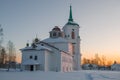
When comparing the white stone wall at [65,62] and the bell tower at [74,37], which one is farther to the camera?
the bell tower at [74,37]

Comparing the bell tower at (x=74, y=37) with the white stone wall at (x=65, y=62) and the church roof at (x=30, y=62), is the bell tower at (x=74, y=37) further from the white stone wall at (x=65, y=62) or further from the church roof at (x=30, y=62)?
the church roof at (x=30, y=62)

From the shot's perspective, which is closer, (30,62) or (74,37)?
(30,62)

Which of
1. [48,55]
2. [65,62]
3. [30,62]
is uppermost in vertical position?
[48,55]

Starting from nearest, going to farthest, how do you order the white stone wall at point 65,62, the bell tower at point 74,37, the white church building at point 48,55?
the white church building at point 48,55 < the white stone wall at point 65,62 < the bell tower at point 74,37

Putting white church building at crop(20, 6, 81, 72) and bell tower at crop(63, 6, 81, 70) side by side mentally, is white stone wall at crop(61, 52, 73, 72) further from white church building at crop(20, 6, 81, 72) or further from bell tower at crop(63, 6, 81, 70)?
bell tower at crop(63, 6, 81, 70)

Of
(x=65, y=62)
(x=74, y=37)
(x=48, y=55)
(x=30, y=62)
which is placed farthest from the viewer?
(x=74, y=37)

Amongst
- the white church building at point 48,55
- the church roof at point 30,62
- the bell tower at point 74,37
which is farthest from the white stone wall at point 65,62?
the bell tower at point 74,37

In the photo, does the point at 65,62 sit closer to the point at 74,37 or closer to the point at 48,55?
the point at 48,55

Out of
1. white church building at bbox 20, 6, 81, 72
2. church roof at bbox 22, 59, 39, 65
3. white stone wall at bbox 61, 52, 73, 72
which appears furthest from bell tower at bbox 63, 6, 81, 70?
church roof at bbox 22, 59, 39, 65

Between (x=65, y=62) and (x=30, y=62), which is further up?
(x=65, y=62)

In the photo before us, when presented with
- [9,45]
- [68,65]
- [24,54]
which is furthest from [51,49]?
[9,45]

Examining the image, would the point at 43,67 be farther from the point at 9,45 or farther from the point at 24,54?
the point at 9,45

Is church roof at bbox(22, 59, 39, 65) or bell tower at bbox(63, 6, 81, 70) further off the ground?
bell tower at bbox(63, 6, 81, 70)

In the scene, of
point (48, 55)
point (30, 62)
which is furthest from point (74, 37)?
point (30, 62)
